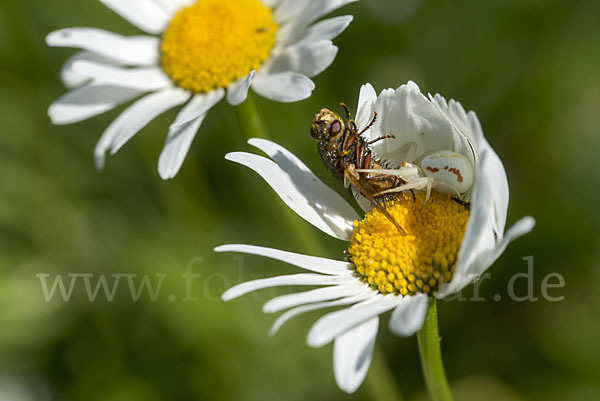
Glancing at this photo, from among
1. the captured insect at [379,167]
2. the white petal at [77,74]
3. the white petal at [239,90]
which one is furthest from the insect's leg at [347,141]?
the white petal at [77,74]

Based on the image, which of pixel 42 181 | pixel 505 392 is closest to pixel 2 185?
pixel 42 181

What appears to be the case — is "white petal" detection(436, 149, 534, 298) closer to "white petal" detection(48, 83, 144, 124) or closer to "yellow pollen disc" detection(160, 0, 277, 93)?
"yellow pollen disc" detection(160, 0, 277, 93)

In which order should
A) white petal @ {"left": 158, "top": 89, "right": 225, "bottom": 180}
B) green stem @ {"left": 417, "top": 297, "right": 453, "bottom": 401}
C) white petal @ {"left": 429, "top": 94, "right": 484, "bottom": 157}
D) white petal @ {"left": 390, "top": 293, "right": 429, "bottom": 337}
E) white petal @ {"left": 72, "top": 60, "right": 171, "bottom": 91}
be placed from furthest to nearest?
white petal @ {"left": 72, "top": 60, "right": 171, "bottom": 91}, white petal @ {"left": 158, "top": 89, "right": 225, "bottom": 180}, green stem @ {"left": 417, "top": 297, "right": 453, "bottom": 401}, white petal @ {"left": 429, "top": 94, "right": 484, "bottom": 157}, white petal @ {"left": 390, "top": 293, "right": 429, "bottom": 337}

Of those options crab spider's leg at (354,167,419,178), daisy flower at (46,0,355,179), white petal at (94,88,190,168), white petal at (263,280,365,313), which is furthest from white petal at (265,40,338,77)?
white petal at (263,280,365,313)

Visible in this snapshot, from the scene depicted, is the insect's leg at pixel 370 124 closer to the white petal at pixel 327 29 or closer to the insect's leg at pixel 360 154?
the insect's leg at pixel 360 154

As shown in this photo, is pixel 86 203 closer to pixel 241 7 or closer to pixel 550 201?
pixel 241 7

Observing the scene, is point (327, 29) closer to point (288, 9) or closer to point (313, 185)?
point (288, 9)

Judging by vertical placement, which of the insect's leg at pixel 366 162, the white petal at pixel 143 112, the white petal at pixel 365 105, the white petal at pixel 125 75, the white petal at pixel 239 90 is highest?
the white petal at pixel 125 75
